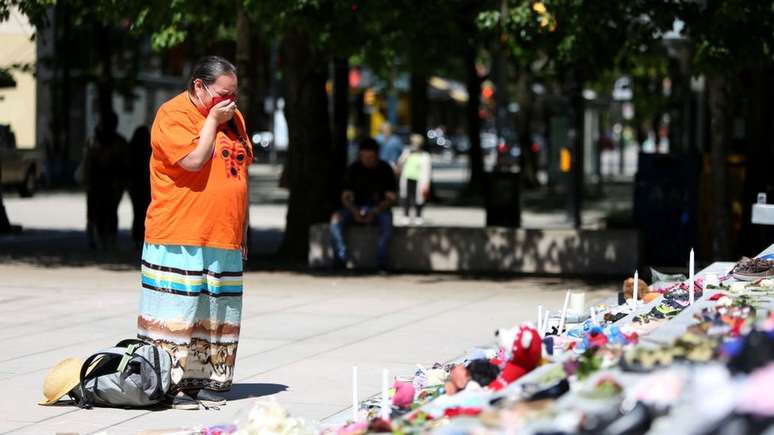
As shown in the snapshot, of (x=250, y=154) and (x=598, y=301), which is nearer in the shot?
(x=250, y=154)

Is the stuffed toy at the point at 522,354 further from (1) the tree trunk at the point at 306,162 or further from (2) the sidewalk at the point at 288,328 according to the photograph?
(1) the tree trunk at the point at 306,162

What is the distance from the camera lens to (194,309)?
8.33m

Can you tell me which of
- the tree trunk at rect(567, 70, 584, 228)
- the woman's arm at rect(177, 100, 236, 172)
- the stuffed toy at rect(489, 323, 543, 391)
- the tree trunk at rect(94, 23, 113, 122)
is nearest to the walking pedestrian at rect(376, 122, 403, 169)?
the tree trunk at rect(567, 70, 584, 228)

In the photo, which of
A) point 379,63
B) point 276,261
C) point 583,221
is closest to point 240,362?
point 276,261

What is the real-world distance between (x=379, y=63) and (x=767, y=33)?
7.92 meters

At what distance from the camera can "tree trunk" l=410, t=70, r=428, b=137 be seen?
3766 cm

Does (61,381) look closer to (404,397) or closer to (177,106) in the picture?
(177,106)

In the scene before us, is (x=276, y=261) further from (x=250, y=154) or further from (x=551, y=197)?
(x=551, y=197)

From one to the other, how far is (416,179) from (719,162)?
1007 cm

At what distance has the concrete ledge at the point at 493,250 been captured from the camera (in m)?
16.9

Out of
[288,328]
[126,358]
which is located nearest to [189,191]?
[126,358]

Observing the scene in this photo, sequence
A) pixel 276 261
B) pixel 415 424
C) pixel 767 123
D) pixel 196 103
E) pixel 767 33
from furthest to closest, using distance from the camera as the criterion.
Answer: pixel 767 123
pixel 276 261
pixel 767 33
pixel 196 103
pixel 415 424

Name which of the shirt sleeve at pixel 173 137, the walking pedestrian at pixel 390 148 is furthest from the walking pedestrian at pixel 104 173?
the shirt sleeve at pixel 173 137

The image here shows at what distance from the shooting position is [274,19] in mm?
17406
